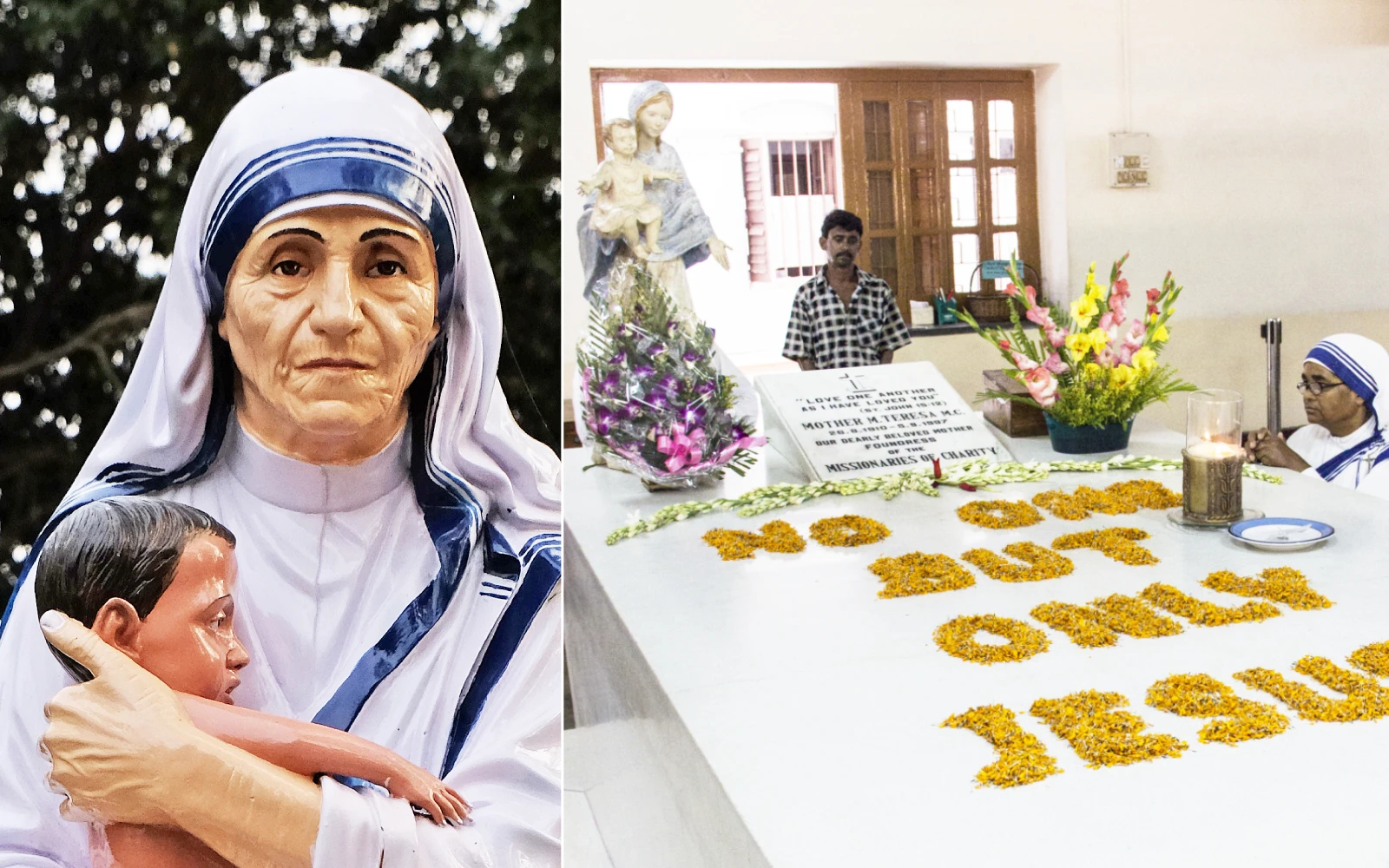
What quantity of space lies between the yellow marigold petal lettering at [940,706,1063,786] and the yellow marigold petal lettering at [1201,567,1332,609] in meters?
0.64

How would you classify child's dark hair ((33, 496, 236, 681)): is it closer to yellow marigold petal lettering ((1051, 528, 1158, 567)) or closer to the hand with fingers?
the hand with fingers

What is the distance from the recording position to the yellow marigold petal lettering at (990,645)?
1.64 m

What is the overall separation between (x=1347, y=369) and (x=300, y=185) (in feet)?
9.20

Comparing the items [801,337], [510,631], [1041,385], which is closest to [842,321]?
[801,337]

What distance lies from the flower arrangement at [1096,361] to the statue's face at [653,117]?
1.36 metres

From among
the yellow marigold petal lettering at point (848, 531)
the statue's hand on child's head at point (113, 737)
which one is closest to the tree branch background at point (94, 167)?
the statue's hand on child's head at point (113, 737)

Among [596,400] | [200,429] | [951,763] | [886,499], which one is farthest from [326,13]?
[886,499]

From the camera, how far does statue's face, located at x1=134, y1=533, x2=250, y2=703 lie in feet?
3.08

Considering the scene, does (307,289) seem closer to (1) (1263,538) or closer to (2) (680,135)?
(1) (1263,538)

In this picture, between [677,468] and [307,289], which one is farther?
[677,468]

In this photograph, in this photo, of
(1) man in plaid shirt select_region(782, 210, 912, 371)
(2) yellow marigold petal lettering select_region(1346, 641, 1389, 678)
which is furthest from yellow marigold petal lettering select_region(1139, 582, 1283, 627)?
(1) man in plaid shirt select_region(782, 210, 912, 371)

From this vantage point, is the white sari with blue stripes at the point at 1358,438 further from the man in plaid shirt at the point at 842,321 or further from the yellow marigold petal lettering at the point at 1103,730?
the yellow marigold petal lettering at the point at 1103,730

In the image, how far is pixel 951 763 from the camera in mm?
1321

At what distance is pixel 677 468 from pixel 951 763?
4.55 feet
